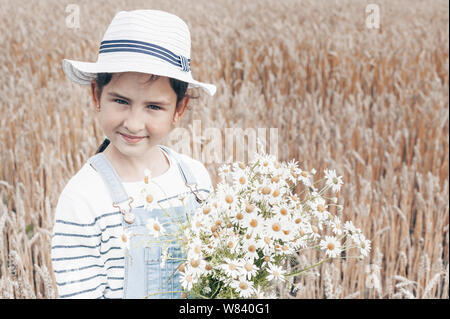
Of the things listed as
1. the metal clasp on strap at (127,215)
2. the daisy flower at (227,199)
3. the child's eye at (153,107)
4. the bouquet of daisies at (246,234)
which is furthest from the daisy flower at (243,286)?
the child's eye at (153,107)

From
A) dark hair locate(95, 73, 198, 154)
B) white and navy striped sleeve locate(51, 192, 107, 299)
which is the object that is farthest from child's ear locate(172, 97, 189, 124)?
white and navy striped sleeve locate(51, 192, 107, 299)

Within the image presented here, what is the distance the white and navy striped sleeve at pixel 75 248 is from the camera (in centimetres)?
86

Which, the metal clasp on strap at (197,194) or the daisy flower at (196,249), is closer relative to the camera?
the daisy flower at (196,249)

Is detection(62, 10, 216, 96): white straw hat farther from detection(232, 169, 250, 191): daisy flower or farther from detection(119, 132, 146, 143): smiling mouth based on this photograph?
detection(232, 169, 250, 191): daisy flower

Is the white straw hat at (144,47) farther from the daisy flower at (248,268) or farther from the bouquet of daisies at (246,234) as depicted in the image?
the daisy flower at (248,268)

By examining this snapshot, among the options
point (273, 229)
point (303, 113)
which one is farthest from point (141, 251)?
point (303, 113)

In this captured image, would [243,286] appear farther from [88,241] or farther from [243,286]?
[88,241]

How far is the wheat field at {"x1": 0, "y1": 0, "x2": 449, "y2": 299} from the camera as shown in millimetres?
1749

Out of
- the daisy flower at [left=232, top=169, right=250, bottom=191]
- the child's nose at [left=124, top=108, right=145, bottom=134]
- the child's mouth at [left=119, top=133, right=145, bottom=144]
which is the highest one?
the child's nose at [left=124, top=108, right=145, bottom=134]

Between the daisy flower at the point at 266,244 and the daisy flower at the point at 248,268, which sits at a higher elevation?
the daisy flower at the point at 266,244

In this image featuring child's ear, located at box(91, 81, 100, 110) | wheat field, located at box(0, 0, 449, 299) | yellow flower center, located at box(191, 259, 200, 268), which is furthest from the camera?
wheat field, located at box(0, 0, 449, 299)

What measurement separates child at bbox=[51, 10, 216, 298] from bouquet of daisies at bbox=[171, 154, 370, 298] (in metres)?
0.10

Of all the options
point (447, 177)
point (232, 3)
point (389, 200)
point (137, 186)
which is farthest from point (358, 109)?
point (232, 3)

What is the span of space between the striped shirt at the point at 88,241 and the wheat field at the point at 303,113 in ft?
1.35
